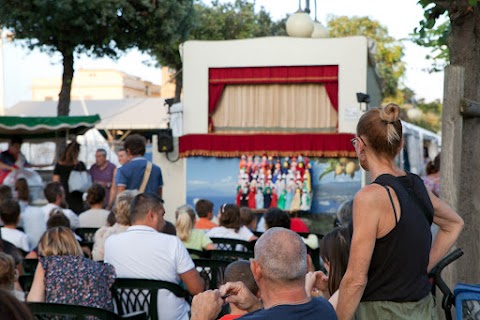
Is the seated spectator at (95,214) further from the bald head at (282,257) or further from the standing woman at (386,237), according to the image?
the bald head at (282,257)

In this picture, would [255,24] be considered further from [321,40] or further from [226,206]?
[226,206]

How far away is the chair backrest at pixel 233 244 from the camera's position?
7.91 meters

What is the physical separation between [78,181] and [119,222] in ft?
19.9

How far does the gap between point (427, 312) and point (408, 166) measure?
17.8m

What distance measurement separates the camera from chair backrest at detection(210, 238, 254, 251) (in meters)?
7.91

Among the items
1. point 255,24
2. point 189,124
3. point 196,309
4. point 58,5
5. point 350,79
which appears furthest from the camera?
point 255,24

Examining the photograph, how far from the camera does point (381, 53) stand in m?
40.3

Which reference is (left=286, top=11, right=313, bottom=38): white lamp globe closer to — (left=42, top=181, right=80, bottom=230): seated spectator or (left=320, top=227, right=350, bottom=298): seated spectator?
(left=42, top=181, right=80, bottom=230): seated spectator

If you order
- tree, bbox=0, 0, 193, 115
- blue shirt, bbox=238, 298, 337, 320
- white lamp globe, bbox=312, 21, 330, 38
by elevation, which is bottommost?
blue shirt, bbox=238, 298, 337, 320

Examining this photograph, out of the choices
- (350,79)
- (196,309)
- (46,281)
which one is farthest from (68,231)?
(350,79)

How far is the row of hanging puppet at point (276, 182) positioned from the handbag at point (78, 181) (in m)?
3.07

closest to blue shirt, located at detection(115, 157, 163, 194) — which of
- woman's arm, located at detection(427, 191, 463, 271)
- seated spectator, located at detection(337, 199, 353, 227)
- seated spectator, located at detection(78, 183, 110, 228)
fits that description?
seated spectator, located at detection(78, 183, 110, 228)

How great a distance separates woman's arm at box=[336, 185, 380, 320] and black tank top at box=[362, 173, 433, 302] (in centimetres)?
9

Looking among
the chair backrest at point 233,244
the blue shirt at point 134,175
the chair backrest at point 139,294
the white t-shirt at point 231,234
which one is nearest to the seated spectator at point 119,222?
the chair backrest at point 233,244
